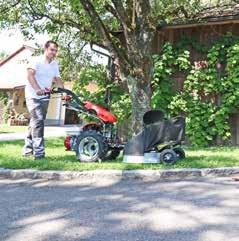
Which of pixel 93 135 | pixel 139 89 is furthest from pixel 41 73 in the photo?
pixel 139 89

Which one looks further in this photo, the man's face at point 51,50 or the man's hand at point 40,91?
the man's face at point 51,50

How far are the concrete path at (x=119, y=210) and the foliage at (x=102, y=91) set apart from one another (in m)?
8.12

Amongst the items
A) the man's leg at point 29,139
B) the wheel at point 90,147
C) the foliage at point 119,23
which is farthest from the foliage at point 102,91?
the wheel at point 90,147

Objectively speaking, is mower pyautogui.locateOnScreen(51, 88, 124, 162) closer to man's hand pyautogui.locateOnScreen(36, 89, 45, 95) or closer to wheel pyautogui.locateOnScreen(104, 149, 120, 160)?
wheel pyautogui.locateOnScreen(104, 149, 120, 160)

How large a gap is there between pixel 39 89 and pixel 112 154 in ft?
5.93

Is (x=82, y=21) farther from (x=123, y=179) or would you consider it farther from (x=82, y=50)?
(x=123, y=179)

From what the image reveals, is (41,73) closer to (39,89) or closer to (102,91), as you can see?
(39,89)

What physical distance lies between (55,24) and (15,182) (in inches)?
386

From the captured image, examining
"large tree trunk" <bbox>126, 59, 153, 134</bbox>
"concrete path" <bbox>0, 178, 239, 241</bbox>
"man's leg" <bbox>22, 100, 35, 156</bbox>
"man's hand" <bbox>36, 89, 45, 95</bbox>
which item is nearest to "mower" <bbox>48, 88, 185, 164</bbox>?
"man's hand" <bbox>36, 89, 45, 95</bbox>

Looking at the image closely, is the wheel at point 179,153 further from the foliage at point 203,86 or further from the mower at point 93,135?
the foliage at point 203,86

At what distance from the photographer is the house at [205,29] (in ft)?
46.9

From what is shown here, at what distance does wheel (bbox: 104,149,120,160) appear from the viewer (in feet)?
31.4

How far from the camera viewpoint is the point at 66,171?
8.22 m

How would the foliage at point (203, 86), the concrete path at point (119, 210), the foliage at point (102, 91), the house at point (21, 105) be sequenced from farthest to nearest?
1. the house at point (21, 105)
2. the foliage at point (102, 91)
3. the foliage at point (203, 86)
4. the concrete path at point (119, 210)
